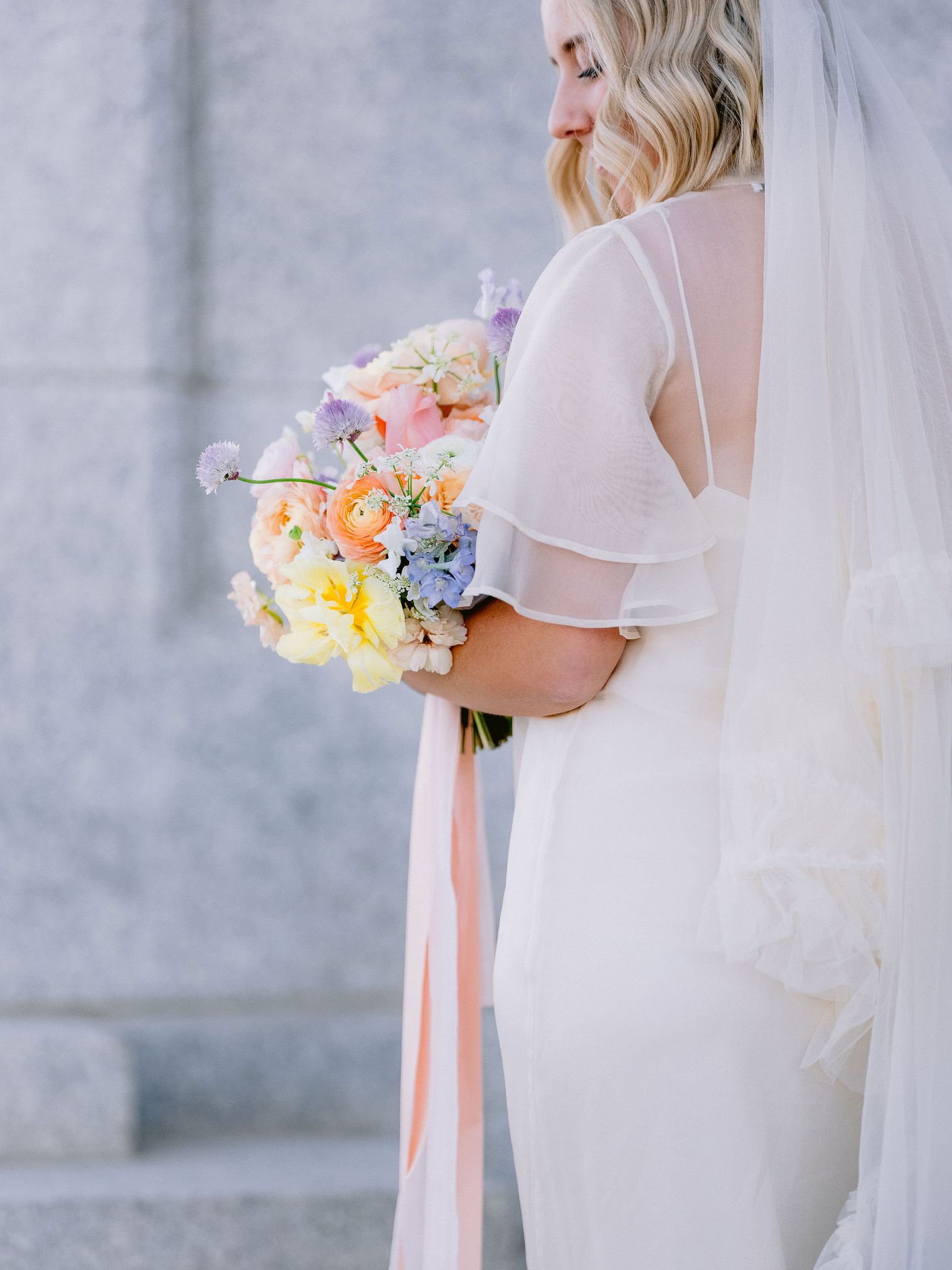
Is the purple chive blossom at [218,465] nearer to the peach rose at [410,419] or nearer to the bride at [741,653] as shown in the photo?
the peach rose at [410,419]

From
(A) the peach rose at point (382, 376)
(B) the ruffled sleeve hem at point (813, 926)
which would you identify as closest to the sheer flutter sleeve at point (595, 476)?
(B) the ruffled sleeve hem at point (813, 926)

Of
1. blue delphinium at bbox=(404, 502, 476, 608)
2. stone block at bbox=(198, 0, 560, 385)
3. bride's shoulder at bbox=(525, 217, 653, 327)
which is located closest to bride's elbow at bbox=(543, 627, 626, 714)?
blue delphinium at bbox=(404, 502, 476, 608)

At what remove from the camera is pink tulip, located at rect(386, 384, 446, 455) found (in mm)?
1672

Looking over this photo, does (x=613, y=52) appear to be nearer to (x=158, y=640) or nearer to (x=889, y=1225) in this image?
(x=889, y=1225)

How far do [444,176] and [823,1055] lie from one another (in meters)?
2.51

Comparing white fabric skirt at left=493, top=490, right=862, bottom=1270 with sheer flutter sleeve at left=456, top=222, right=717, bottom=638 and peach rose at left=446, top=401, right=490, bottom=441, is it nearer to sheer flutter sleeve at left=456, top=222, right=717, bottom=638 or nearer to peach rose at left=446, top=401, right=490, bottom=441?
sheer flutter sleeve at left=456, top=222, right=717, bottom=638

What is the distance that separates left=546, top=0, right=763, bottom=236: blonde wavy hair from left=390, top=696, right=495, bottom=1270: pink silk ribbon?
2.78 feet

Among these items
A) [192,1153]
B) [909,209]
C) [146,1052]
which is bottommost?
[192,1153]

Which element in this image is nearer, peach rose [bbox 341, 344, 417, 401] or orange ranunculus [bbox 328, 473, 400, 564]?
orange ranunculus [bbox 328, 473, 400, 564]

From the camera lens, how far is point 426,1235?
1.78 meters

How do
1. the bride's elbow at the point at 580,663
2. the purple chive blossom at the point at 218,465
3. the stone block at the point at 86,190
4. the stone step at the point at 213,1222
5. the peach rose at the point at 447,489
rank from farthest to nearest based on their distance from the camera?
the stone block at the point at 86,190 < the stone step at the point at 213,1222 < the purple chive blossom at the point at 218,465 < the peach rose at the point at 447,489 < the bride's elbow at the point at 580,663

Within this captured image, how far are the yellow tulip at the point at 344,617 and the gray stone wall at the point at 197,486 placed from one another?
5.24ft

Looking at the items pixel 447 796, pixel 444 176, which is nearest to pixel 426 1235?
pixel 447 796

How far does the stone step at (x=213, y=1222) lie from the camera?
264cm
